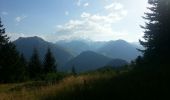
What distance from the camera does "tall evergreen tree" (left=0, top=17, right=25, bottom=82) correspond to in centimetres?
5975

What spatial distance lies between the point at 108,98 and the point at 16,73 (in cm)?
5584

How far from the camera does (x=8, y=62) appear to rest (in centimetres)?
6131

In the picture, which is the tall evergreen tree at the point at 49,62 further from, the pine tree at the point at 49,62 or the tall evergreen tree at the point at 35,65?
the tall evergreen tree at the point at 35,65

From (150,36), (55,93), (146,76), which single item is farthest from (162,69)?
(150,36)

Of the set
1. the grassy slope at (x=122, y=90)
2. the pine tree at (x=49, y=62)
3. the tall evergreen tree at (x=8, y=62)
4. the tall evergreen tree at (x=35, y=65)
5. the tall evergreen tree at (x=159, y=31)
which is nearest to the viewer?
the grassy slope at (x=122, y=90)

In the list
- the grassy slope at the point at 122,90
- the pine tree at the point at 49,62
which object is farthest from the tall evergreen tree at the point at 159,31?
the pine tree at the point at 49,62

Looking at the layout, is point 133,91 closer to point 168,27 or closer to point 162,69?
point 162,69

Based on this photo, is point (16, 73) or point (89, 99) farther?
point (16, 73)

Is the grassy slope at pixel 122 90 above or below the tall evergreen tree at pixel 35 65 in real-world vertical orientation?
below

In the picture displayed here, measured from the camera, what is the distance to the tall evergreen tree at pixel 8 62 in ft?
196

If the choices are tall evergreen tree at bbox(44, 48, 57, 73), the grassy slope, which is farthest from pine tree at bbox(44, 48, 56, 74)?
the grassy slope

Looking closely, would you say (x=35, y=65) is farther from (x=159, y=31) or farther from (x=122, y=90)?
(x=122, y=90)

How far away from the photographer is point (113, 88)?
991 cm

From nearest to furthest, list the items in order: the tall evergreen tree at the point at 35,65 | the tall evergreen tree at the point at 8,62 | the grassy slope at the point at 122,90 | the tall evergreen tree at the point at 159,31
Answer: the grassy slope at the point at 122,90 < the tall evergreen tree at the point at 159,31 < the tall evergreen tree at the point at 8,62 < the tall evergreen tree at the point at 35,65
